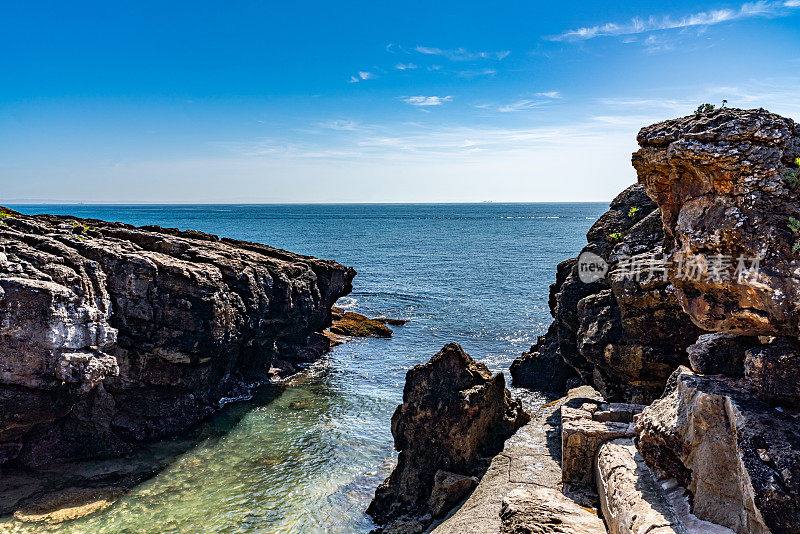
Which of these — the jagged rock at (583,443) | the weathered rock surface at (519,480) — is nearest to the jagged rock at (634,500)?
the jagged rock at (583,443)

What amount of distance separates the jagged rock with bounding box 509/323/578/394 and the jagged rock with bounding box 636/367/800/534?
18.3 meters

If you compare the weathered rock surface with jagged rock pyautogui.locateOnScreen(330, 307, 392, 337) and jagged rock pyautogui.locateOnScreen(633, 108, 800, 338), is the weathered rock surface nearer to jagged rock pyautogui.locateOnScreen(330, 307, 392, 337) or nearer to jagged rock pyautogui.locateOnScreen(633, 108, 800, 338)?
jagged rock pyautogui.locateOnScreen(633, 108, 800, 338)

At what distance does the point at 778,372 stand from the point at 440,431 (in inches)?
483

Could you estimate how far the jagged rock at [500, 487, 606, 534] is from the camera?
12.9 metres

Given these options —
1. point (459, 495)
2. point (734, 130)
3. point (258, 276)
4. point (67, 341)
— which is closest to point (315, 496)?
point (459, 495)

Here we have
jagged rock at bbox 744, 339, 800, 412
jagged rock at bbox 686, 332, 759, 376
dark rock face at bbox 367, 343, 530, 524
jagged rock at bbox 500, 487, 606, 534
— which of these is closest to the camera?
jagged rock at bbox 744, 339, 800, 412

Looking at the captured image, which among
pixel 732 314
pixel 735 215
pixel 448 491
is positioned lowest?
pixel 448 491

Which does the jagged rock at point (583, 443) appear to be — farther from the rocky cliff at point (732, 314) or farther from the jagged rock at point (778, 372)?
the jagged rock at point (778, 372)

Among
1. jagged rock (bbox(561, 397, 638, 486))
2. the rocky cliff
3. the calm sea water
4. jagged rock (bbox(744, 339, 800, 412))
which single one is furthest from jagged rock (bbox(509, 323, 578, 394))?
jagged rock (bbox(744, 339, 800, 412))

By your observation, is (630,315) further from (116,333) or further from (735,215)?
(116,333)

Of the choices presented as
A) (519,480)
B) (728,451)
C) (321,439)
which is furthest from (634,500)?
(321,439)

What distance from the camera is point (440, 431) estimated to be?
20.6 meters

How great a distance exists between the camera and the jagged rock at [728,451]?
→ 995cm

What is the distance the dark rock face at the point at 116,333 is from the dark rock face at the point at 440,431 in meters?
14.7
